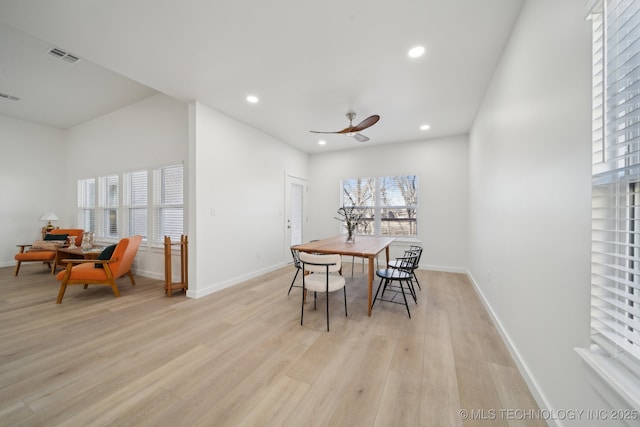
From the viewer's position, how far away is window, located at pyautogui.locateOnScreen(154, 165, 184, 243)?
4102 mm

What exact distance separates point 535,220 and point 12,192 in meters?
9.40

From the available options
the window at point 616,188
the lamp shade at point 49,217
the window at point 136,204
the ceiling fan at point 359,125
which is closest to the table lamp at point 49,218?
the lamp shade at point 49,217

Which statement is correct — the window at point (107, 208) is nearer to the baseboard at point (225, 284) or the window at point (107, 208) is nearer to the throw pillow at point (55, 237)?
the throw pillow at point (55, 237)

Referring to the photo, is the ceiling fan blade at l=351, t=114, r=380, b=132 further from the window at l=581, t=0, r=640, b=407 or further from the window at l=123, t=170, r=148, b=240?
the window at l=123, t=170, r=148, b=240

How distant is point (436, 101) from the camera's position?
338 centimetres

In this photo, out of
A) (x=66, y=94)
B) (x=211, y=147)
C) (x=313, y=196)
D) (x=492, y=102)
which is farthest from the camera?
(x=313, y=196)

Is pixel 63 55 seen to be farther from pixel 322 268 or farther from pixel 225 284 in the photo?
pixel 322 268

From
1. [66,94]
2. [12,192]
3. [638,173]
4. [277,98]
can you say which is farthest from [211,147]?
[12,192]

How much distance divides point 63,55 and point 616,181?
18.3ft

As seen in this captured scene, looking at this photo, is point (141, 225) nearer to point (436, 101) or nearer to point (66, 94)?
point (66, 94)

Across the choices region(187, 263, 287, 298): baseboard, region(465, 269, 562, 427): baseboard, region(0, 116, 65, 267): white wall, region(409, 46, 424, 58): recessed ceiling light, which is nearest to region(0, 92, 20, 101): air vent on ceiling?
region(0, 116, 65, 267): white wall

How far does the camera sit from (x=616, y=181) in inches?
37.0

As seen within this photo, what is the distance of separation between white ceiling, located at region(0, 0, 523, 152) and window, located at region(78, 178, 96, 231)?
7.10 ft

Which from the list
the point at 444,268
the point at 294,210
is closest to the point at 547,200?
the point at 444,268
